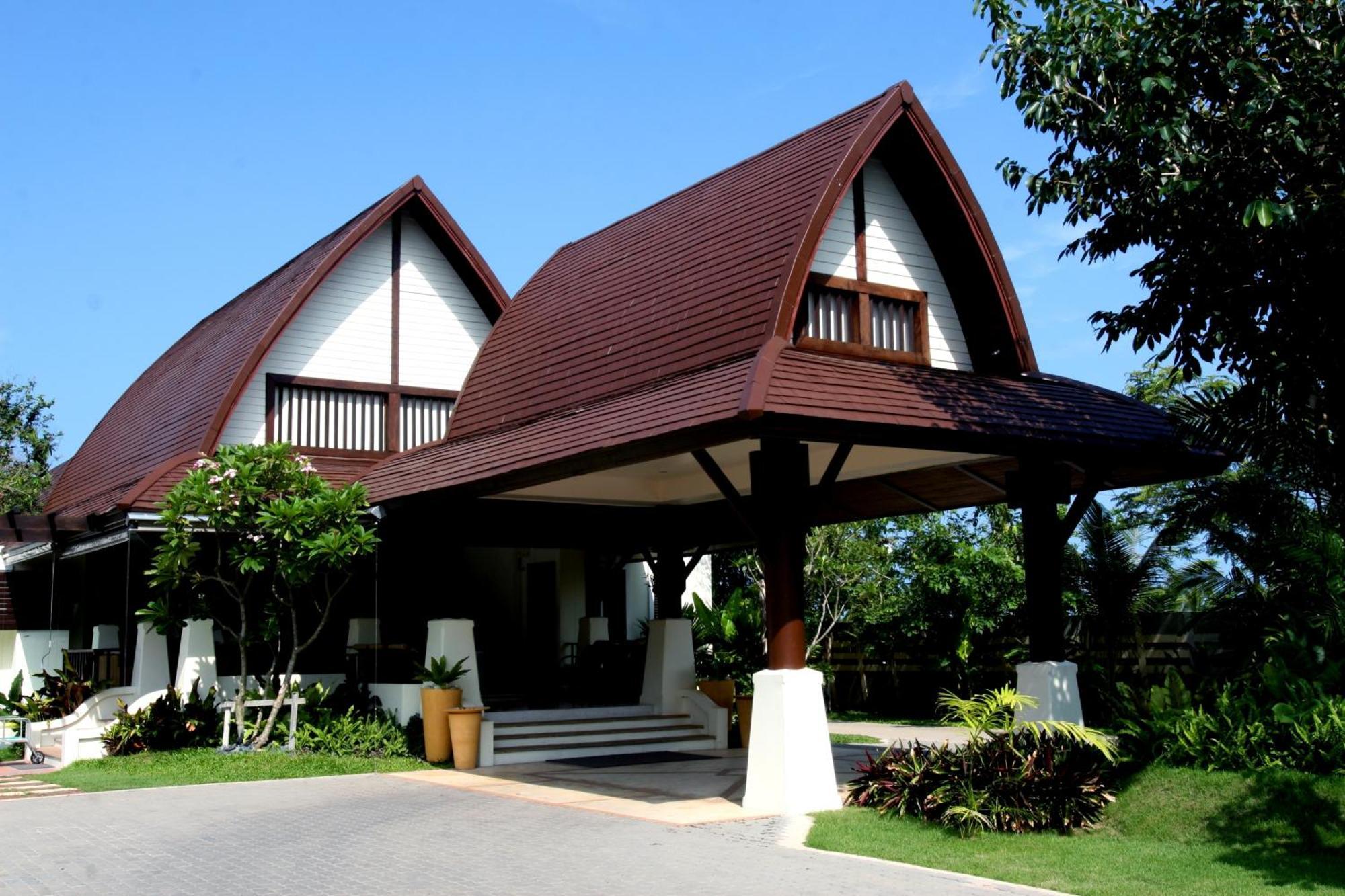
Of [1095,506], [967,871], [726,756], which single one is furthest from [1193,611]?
[967,871]

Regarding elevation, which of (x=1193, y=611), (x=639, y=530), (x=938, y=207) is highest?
(x=938, y=207)

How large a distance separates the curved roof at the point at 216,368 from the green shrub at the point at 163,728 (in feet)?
8.30

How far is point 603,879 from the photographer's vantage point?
8891 millimetres

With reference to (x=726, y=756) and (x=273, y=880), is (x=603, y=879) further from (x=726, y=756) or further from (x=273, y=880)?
(x=726, y=756)

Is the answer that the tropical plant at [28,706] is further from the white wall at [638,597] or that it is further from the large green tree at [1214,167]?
the large green tree at [1214,167]

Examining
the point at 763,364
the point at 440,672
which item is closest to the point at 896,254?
the point at 763,364

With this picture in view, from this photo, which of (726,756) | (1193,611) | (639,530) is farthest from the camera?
(1193,611)

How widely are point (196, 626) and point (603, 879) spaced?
10.3 metres

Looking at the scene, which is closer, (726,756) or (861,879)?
(861,879)

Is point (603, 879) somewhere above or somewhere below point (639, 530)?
below

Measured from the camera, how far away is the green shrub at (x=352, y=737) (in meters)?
16.6

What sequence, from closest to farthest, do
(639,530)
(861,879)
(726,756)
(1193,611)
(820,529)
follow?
1. (861,879)
2. (726,756)
3. (639,530)
4. (1193,611)
5. (820,529)

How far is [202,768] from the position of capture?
15258mm

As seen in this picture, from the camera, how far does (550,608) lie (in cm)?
2216
